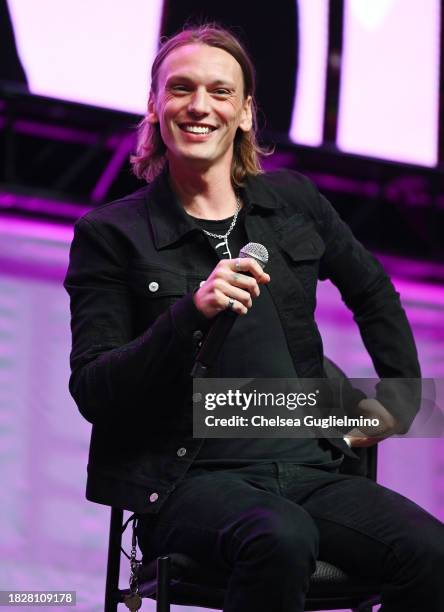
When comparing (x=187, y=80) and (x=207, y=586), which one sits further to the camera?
(x=187, y=80)

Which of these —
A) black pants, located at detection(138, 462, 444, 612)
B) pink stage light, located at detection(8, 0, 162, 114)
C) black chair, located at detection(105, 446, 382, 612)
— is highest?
pink stage light, located at detection(8, 0, 162, 114)

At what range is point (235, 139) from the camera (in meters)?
2.21

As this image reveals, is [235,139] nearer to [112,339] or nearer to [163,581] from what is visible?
[112,339]

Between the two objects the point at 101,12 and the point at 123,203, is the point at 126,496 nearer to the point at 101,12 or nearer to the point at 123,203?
the point at 123,203

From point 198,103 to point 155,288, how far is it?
36 cm

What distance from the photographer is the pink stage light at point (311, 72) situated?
12.2 feet

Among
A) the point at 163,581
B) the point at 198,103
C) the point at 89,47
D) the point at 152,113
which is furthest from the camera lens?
the point at 89,47

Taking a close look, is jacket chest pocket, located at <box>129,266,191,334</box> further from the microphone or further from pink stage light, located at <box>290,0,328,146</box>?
pink stage light, located at <box>290,0,328,146</box>

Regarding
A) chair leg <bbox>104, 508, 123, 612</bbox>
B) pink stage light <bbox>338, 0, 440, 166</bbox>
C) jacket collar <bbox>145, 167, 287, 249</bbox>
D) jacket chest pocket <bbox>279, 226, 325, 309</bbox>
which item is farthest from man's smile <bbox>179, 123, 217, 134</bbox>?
pink stage light <bbox>338, 0, 440, 166</bbox>

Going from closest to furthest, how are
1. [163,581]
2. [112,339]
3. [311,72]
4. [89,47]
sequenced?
[163,581] < [112,339] < [89,47] < [311,72]

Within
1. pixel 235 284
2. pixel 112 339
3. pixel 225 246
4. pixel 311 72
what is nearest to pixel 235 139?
pixel 225 246

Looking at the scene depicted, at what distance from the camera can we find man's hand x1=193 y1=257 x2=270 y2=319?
5.21 feet

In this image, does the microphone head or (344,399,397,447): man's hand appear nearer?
the microphone head

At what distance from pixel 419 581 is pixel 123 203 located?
87cm
